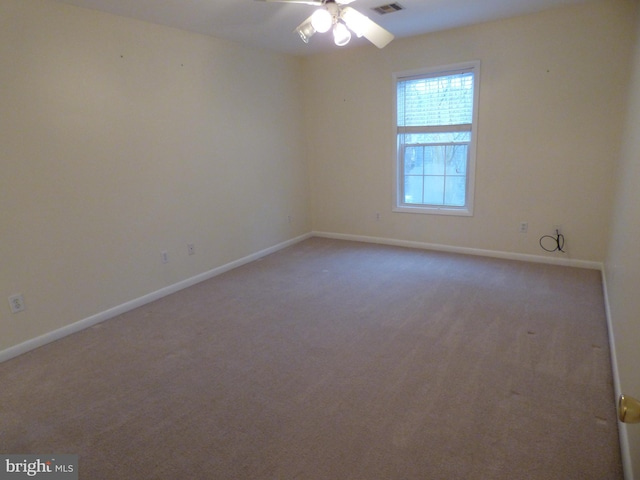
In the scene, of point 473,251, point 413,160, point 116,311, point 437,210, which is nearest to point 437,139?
point 413,160

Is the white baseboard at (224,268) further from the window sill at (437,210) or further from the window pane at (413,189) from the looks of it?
the window pane at (413,189)

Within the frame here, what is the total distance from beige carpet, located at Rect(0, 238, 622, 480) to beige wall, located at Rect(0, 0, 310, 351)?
1.42 ft

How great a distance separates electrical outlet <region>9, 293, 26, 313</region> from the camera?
2643 mm

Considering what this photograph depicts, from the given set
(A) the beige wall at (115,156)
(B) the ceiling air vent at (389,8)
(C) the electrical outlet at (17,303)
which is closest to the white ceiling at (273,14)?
(B) the ceiling air vent at (389,8)

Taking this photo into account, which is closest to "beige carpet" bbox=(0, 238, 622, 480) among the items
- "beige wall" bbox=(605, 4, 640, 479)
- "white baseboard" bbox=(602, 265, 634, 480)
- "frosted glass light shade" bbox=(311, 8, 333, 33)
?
"white baseboard" bbox=(602, 265, 634, 480)

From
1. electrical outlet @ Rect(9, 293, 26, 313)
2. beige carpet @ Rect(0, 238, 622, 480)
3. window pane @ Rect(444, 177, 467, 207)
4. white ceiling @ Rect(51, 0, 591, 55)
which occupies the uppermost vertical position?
Result: white ceiling @ Rect(51, 0, 591, 55)

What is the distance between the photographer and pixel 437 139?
4.46 meters

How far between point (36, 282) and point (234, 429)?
78.8 inches

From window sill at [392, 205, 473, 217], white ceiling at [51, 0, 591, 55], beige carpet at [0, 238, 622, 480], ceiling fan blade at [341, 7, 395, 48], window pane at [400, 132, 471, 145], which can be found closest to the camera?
beige carpet at [0, 238, 622, 480]

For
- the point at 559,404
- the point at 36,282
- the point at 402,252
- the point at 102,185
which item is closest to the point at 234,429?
the point at 559,404

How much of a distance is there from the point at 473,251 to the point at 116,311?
153 inches

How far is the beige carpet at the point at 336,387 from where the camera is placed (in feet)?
5.52

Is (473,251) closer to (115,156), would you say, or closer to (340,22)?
(340,22)

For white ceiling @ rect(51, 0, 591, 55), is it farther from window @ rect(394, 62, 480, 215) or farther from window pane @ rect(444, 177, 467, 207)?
window pane @ rect(444, 177, 467, 207)
